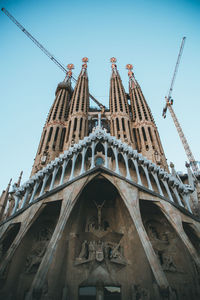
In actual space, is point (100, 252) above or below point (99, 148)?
below

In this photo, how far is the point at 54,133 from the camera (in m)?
27.0

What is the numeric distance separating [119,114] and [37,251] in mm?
22480

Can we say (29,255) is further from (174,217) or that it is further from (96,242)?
(174,217)

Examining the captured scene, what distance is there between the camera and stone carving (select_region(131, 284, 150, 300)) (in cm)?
1146

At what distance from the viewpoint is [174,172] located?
2045 cm

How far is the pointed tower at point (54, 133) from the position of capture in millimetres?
22809

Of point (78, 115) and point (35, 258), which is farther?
point (78, 115)

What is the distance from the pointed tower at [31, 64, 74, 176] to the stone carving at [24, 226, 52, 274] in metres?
7.85

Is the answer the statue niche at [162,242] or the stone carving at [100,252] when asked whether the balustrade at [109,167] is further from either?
the stone carving at [100,252]

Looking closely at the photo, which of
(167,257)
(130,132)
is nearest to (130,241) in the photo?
(167,257)

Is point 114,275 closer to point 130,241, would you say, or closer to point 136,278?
point 136,278

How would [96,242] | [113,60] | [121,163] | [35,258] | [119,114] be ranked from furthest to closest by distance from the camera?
[113,60]
[119,114]
[121,163]
[96,242]
[35,258]


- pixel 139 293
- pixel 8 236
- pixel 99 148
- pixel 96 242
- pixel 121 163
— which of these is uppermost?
pixel 99 148

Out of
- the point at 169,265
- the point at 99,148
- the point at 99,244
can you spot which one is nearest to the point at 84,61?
the point at 99,148
